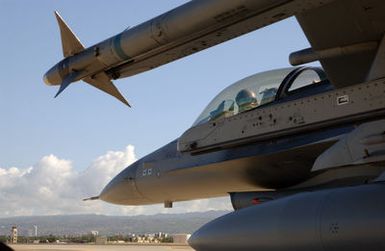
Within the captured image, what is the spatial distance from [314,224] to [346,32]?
257cm

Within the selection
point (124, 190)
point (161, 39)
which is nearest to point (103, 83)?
point (161, 39)

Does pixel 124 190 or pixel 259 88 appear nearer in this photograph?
pixel 259 88

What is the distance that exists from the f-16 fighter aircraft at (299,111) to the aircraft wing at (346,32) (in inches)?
0.5

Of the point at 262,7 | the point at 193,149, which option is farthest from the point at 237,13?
the point at 193,149

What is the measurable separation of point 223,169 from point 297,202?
3082 millimetres

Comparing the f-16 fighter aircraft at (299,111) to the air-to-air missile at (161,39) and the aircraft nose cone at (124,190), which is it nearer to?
the air-to-air missile at (161,39)

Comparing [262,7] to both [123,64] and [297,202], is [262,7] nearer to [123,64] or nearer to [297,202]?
[123,64]

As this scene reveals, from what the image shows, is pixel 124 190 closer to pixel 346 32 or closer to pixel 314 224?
→ pixel 314 224

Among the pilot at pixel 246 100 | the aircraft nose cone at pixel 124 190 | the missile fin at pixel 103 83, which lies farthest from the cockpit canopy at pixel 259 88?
the aircraft nose cone at pixel 124 190

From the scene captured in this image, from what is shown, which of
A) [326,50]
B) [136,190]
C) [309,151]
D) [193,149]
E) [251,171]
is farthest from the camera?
[136,190]

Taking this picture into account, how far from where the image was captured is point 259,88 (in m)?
9.95

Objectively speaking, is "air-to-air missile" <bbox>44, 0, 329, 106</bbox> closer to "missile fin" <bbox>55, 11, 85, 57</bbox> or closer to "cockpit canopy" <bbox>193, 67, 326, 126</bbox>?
"missile fin" <bbox>55, 11, 85, 57</bbox>

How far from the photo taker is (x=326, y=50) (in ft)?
23.3

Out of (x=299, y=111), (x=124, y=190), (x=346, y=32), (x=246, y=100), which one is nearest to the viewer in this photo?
(x=346, y=32)
